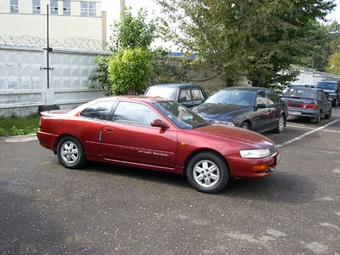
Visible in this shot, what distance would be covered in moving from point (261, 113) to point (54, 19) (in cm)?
4513

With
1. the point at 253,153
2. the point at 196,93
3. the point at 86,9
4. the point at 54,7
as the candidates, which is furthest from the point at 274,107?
the point at 54,7

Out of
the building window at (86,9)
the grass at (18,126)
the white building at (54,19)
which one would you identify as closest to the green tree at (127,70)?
the grass at (18,126)

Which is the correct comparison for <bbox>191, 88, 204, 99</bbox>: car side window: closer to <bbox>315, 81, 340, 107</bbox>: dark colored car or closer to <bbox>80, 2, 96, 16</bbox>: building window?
<bbox>315, 81, 340, 107</bbox>: dark colored car

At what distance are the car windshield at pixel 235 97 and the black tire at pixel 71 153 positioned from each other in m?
5.24

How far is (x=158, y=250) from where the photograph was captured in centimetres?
373

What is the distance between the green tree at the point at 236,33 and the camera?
16016 millimetres

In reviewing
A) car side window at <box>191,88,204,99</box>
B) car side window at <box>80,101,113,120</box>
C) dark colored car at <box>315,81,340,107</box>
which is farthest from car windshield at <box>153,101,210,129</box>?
dark colored car at <box>315,81,340,107</box>

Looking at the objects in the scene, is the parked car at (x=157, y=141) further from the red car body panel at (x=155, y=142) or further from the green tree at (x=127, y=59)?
the green tree at (x=127, y=59)

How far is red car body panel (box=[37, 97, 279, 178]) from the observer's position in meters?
5.43

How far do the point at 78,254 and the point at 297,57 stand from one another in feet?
57.5

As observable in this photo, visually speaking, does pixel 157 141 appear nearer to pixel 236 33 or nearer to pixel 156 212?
pixel 156 212

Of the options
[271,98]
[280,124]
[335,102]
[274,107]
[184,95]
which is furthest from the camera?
[335,102]

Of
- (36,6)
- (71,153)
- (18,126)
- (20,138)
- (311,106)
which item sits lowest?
(20,138)

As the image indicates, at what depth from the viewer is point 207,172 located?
217 inches
